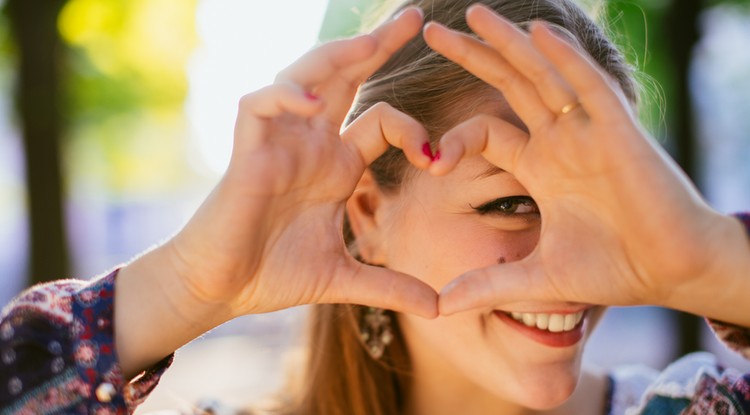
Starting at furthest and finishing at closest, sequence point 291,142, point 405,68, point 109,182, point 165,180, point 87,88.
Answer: point 165,180 < point 109,182 < point 87,88 < point 405,68 < point 291,142

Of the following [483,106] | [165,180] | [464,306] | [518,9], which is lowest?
[165,180]

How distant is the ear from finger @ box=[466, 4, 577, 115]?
31.6 inches

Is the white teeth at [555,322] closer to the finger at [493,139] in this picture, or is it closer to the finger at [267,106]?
the finger at [493,139]

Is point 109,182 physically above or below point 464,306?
below

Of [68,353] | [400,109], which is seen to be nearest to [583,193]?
[400,109]

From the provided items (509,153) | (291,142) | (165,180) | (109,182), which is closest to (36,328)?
(291,142)

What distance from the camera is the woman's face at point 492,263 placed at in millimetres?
1870

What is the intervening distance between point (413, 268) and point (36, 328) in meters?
0.94

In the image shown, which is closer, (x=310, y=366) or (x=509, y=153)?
Answer: (x=509, y=153)

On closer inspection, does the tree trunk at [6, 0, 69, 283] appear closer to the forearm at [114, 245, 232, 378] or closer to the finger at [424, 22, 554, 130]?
the forearm at [114, 245, 232, 378]

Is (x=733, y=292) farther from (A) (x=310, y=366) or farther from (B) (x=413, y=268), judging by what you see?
(A) (x=310, y=366)

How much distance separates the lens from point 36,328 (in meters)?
1.50

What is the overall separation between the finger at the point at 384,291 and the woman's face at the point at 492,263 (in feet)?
1.17

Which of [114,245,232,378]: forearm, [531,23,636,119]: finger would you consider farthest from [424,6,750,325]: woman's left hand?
[114,245,232,378]: forearm
